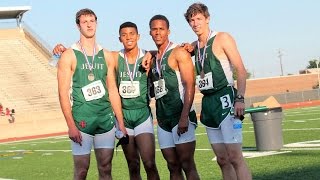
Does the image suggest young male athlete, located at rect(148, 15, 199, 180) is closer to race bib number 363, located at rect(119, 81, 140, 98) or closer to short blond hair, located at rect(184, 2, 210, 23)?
race bib number 363, located at rect(119, 81, 140, 98)

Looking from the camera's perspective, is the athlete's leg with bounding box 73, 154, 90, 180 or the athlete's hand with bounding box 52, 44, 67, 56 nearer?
the athlete's leg with bounding box 73, 154, 90, 180

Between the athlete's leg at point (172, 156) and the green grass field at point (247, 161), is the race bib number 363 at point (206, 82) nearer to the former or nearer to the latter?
the athlete's leg at point (172, 156)

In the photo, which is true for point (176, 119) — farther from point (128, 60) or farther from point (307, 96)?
point (307, 96)

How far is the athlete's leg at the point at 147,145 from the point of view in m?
7.12

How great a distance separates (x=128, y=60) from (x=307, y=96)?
161ft

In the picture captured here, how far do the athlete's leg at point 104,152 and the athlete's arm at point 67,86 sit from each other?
9.2 inches

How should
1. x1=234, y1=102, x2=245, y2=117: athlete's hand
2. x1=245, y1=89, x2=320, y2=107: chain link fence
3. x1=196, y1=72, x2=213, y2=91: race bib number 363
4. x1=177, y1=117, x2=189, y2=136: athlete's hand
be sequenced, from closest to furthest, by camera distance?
x1=234, y1=102, x2=245, y2=117: athlete's hand < x1=196, y1=72, x2=213, y2=91: race bib number 363 < x1=177, y1=117, x2=189, y2=136: athlete's hand < x1=245, y1=89, x2=320, y2=107: chain link fence

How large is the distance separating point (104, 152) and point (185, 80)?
1192 millimetres

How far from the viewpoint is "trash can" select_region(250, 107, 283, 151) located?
516 inches

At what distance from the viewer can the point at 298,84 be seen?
69.9m

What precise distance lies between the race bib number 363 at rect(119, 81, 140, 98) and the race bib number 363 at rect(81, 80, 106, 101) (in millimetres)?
534

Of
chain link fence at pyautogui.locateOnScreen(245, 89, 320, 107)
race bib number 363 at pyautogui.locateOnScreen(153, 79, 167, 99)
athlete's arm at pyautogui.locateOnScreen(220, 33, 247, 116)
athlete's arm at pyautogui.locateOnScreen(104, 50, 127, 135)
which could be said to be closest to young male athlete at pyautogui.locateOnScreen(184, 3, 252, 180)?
athlete's arm at pyautogui.locateOnScreen(220, 33, 247, 116)

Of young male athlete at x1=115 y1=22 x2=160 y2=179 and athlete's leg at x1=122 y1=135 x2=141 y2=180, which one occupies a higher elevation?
young male athlete at x1=115 y1=22 x2=160 y2=179

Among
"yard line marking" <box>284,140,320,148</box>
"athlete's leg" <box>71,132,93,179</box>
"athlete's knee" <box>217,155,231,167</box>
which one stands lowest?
"yard line marking" <box>284,140,320,148</box>
